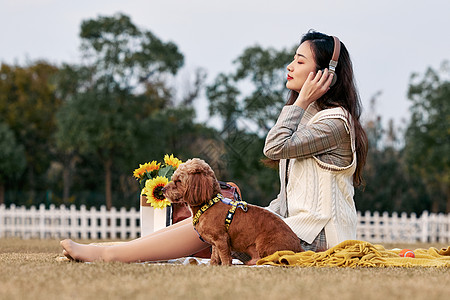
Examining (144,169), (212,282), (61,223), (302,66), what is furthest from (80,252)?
(61,223)

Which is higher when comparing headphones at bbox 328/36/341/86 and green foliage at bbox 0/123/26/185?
headphones at bbox 328/36/341/86

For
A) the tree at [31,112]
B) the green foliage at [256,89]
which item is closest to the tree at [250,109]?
the green foliage at [256,89]

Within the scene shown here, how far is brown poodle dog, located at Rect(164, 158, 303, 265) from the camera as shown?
3.58 m

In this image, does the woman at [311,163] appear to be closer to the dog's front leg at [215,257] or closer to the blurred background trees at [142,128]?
the dog's front leg at [215,257]

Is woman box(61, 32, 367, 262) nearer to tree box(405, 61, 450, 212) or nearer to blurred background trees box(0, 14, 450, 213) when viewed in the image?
blurred background trees box(0, 14, 450, 213)

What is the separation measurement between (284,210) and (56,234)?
13024 millimetres

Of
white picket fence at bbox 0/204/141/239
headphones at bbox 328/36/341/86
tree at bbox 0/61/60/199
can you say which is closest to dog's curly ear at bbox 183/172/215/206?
headphones at bbox 328/36/341/86

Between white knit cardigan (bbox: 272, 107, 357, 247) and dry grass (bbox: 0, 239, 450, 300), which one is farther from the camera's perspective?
white knit cardigan (bbox: 272, 107, 357, 247)

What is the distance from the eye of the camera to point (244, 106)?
21328 mm

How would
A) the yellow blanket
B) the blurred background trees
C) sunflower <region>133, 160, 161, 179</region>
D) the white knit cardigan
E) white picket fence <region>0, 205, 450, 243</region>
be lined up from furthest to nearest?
the blurred background trees → white picket fence <region>0, 205, 450, 243</region> → sunflower <region>133, 160, 161, 179</region> → the white knit cardigan → the yellow blanket

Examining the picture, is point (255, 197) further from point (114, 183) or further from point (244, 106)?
point (114, 183)

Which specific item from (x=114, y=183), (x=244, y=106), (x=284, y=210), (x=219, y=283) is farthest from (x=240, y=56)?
(x=219, y=283)

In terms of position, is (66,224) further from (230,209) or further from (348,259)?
(348,259)

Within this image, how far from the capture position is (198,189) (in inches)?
141
